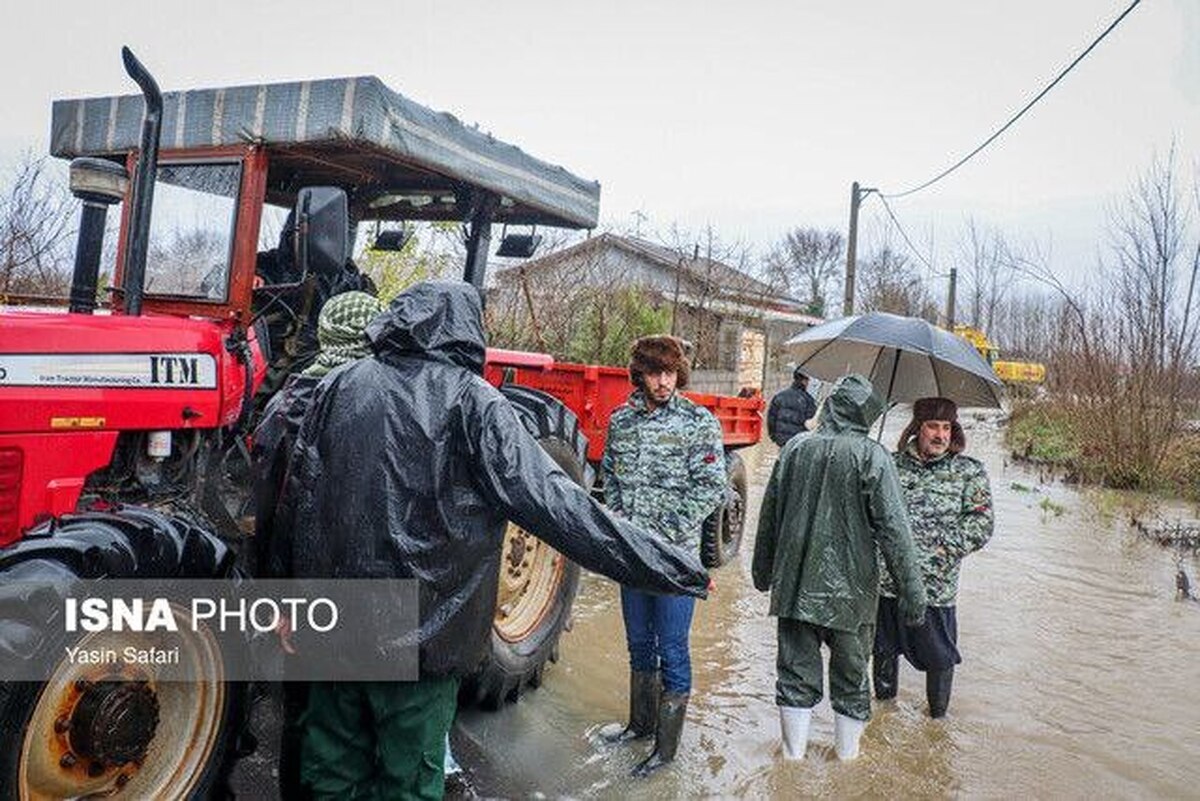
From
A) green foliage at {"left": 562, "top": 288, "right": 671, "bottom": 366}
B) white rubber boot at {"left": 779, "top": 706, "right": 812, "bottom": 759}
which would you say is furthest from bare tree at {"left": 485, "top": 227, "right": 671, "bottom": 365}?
white rubber boot at {"left": 779, "top": 706, "right": 812, "bottom": 759}

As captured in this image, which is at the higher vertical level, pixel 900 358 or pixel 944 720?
pixel 900 358

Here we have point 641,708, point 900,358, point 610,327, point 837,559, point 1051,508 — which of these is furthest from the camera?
point 610,327

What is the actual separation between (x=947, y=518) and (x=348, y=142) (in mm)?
3168

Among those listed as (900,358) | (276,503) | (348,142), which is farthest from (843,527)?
(348,142)

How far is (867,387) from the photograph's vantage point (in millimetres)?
3713

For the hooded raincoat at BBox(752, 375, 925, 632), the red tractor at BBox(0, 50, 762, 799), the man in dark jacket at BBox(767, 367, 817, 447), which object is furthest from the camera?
the man in dark jacket at BBox(767, 367, 817, 447)

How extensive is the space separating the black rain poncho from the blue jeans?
1414 mm

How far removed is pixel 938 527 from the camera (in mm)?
4258

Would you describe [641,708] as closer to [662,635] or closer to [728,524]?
[662,635]

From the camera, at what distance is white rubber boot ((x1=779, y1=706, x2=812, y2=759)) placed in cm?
377

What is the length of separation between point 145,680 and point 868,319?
355 centimetres

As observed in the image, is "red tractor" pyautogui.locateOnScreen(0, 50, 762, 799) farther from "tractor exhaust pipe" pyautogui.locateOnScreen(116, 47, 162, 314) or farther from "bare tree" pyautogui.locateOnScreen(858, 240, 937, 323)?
"bare tree" pyautogui.locateOnScreen(858, 240, 937, 323)

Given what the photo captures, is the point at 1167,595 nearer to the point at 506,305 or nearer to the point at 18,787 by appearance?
the point at 18,787

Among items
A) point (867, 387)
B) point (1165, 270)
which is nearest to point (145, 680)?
point (867, 387)
